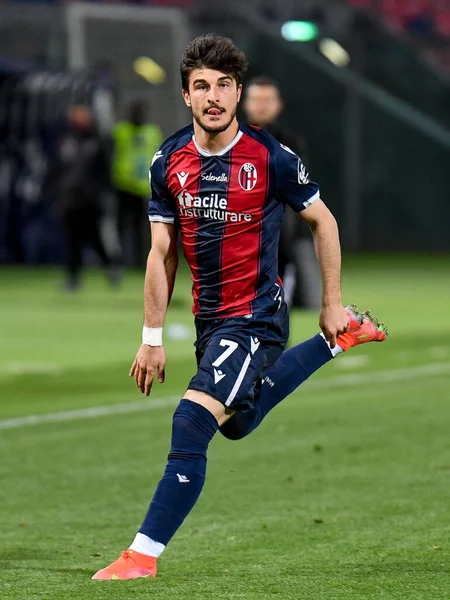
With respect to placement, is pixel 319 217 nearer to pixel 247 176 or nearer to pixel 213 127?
pixel 247 176

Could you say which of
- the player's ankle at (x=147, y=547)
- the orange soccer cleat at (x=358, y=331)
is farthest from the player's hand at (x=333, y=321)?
the player's ankle at (x=147, y=547)

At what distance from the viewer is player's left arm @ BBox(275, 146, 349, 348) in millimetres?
5926

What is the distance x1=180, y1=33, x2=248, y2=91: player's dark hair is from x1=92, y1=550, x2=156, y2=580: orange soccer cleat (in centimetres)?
177

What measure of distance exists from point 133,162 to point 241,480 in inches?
586

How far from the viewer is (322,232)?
19.5 ft

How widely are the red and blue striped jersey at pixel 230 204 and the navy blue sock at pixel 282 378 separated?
1.39ft

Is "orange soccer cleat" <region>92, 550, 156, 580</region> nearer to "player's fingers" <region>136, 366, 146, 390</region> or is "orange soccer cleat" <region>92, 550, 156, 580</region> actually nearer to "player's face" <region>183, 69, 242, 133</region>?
"player's fingers" <region>136, 366, 146, 390</region>

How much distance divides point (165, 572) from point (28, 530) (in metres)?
1.16

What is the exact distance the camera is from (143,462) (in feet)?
27.7

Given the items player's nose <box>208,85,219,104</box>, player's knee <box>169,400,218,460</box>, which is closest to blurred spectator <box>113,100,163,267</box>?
player's nose <box>208,85,219,104</box>

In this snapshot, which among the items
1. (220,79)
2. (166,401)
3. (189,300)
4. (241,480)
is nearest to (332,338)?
(220,79)

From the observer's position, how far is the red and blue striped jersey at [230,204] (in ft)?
19.4

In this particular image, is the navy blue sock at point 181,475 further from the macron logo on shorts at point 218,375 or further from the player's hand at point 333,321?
the player's hand at point 333,321

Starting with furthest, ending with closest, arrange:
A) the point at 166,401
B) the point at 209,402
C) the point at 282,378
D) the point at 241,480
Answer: the point at 166,401, the point at 241,480, the point at 282,378, the point at 209,402
